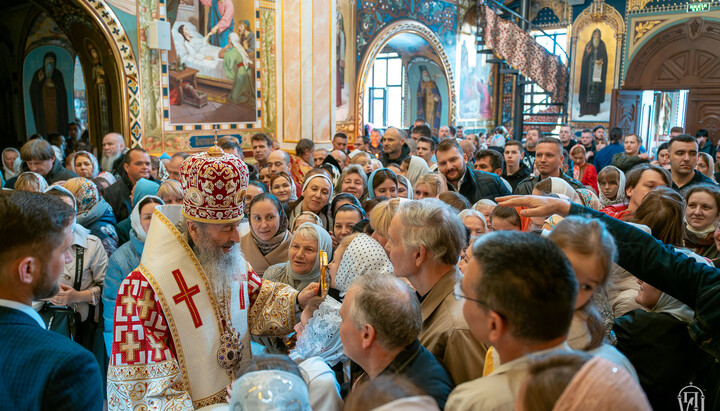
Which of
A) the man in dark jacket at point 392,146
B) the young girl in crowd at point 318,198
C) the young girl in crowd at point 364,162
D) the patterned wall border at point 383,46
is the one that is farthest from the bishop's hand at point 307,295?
the patterned wall border at point 383,46

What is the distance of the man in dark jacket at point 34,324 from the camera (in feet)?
4.79

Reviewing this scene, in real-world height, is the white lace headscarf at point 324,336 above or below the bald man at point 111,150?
below

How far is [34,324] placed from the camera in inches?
61.6

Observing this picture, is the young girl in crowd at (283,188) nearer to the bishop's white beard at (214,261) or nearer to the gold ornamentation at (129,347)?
the bishop's white beard at (214,261)

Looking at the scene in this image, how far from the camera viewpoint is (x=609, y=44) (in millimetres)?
15703

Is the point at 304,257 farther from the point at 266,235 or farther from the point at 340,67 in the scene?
the point at 340,67

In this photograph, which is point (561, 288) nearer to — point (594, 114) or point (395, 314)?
point (395, 314)

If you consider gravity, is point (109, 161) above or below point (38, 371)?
above

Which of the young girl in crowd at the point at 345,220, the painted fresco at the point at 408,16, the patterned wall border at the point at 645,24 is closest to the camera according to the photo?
the young girl in crowd at the point at 345,220

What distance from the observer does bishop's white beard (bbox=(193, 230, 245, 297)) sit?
2354 mm

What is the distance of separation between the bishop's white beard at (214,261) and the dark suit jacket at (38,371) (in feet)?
2.79

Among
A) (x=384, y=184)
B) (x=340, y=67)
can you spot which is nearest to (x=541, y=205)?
(x=384, y=184)

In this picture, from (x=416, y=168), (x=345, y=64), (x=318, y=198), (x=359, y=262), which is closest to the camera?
(x=359, y=262)

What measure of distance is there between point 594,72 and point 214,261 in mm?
15955
